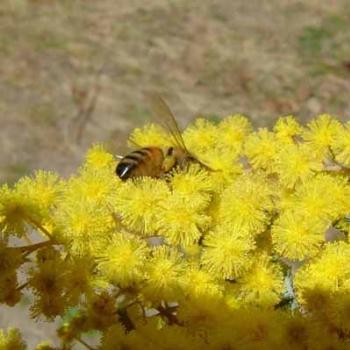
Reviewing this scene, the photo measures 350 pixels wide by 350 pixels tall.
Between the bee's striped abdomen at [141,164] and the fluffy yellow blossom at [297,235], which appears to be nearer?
the fluffy yellow blossom at [297,235]

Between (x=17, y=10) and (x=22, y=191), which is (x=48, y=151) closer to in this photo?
(x=17, y=10)

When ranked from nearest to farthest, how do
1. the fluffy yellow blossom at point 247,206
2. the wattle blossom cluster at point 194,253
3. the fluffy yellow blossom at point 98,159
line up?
the wattle blossom cluster at point 194,253 < the fluffy yellow blossom at point 247,206 < the fluffy yellow blossom at point 98,159

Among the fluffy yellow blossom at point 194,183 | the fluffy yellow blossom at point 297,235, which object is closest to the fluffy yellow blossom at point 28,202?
the fluffy yellow blossom at point 194,183

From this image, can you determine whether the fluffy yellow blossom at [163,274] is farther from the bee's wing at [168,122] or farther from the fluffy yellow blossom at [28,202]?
the bee's wing at [168,122]

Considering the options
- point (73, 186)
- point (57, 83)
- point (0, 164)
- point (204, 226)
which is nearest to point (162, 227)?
point (204, 226)

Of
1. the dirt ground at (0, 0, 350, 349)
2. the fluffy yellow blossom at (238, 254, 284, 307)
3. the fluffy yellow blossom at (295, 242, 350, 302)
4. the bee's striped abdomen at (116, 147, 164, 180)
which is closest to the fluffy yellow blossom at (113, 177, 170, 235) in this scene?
the bee's striped abdomen at (116, 147, 164, 180)

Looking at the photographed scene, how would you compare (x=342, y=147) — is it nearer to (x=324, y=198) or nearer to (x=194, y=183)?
(x=324, y=198)
